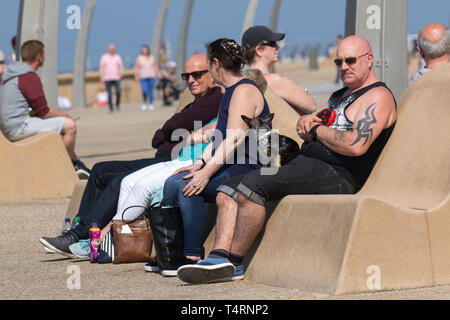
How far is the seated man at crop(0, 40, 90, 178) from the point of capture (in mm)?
10492

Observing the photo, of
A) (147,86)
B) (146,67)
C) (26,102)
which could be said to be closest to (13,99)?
(26,102)

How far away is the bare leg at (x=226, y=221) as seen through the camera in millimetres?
5844

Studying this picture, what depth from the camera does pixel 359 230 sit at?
5.14 meters

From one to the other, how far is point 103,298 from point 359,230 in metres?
1.41

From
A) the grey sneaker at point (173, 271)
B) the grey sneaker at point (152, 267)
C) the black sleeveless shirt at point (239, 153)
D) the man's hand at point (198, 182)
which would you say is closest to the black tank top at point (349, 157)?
the black sleeveless shirt at point (239, 153)

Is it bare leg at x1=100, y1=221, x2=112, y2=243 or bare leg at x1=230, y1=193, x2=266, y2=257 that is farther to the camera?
bare leg at x1=100, y1=221, x2=112, y2=243

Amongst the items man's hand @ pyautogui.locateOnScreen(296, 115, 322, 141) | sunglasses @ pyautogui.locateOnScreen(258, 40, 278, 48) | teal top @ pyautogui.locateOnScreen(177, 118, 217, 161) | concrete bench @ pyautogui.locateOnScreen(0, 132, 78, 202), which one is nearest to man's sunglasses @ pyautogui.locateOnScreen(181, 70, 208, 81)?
teal top @ pyautogui.locateOnScreen(177, 118, 217, 161)

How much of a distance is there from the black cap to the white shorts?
3.70 meters

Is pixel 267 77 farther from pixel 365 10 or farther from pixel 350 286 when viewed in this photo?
pixel 350 286

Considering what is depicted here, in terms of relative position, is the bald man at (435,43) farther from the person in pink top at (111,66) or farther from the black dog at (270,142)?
the person in pink top at (111,66)

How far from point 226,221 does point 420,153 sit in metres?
1.18

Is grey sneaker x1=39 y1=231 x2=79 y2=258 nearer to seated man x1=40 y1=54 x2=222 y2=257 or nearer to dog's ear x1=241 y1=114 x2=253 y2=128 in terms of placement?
seated man x1=40 y1=54 x2=222 y2=257

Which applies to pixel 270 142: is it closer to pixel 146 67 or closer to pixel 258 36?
pixel 258 36
